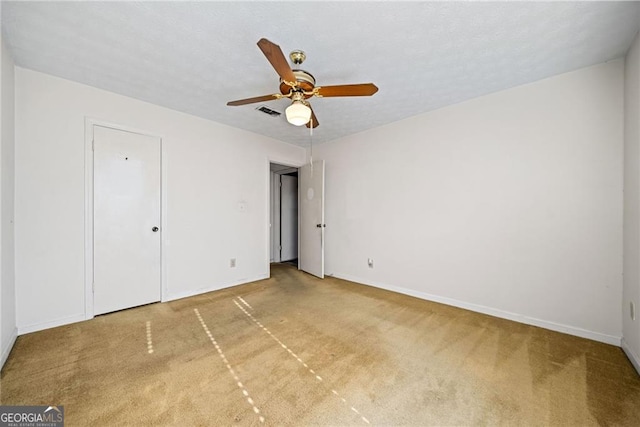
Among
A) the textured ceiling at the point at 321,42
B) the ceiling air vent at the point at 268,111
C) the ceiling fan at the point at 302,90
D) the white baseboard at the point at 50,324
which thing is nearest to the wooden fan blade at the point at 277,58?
the ceiling fan at the point at 302,90

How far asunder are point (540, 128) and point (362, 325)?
261 cm

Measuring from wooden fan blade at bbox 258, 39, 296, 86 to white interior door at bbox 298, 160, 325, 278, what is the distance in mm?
2461

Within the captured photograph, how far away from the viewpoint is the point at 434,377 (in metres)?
1.67

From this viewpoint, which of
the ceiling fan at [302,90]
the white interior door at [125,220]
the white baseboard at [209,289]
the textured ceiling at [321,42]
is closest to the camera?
the textured ceiling at [321,42]

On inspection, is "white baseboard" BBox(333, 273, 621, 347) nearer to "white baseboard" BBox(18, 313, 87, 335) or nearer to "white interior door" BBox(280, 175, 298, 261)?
"white interior door" BBox(280, 175, 298, 261)

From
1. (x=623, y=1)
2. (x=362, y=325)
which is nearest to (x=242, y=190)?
(x=362, y=325)

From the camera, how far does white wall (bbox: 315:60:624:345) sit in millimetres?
2104

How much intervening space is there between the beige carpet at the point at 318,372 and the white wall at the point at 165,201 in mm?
513

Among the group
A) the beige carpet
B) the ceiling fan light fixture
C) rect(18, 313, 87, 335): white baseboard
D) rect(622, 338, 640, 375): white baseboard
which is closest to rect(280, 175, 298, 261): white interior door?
the beige carpet

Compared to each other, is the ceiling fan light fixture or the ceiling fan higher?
the ceiling fan

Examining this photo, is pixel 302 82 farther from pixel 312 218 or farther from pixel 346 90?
pixel 312 218

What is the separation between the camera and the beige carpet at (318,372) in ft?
4.48

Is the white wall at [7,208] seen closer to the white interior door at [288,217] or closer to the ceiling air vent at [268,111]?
the ceiling air vent at [268,111]

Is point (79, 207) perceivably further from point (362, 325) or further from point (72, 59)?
point (362, 325)
